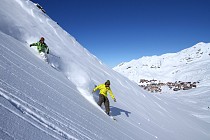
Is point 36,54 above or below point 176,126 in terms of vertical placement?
below

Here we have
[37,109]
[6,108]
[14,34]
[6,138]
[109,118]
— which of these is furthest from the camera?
[14,34]

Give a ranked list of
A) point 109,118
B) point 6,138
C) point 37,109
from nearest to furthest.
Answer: point 6,138 < point 37,109 < point 109,118

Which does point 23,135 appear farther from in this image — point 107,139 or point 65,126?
point 107,139

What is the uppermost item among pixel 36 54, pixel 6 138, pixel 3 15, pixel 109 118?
pixel 3 15

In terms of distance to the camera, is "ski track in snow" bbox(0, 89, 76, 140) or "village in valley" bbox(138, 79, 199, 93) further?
"village in valley" bbox(138, 79, 199, 93)

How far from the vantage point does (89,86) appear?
12531 mm

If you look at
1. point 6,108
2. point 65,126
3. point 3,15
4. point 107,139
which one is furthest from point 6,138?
point 3,15

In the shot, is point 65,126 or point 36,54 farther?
point 36,54

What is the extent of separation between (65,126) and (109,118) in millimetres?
5447

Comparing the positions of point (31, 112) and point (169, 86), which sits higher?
point (169, 86)

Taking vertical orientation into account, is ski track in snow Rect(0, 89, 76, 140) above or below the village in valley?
below

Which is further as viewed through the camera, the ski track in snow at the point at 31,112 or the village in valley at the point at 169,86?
the village in valley at the point at 169,86

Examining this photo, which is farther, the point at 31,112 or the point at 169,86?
the point at 169,86

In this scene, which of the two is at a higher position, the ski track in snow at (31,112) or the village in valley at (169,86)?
the village in valley at (169,86)
